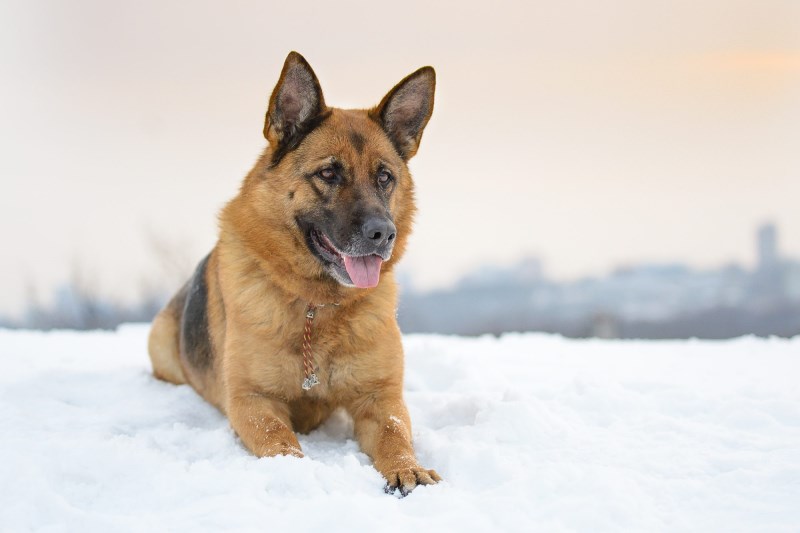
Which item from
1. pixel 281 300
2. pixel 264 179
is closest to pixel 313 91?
pixel 264 179

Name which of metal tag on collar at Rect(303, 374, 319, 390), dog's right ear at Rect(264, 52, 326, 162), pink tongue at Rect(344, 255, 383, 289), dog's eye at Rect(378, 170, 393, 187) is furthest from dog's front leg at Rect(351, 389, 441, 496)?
dog's right ear at Rect(264, 52, 326, 162)

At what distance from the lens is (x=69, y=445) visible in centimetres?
374

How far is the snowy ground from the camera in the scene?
3.04 metres

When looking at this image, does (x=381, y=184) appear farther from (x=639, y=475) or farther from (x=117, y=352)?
(x=117, y=352)

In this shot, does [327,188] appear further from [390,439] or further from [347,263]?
[390,439]

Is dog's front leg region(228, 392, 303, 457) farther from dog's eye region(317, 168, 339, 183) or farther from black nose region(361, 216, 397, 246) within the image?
dog's eye region(317, 168, 339, 183)

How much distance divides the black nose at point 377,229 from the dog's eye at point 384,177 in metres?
0.48

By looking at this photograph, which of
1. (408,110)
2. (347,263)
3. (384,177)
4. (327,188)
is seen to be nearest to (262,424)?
(347,263)

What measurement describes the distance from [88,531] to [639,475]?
101 inches

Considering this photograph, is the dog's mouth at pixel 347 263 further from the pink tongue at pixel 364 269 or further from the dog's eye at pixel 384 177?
the dog's eye at pixel 384 177

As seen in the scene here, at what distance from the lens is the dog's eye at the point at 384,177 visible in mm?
4625

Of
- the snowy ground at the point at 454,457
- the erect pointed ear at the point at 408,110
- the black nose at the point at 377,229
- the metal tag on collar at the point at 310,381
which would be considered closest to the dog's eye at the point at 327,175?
the black nose at the point at 377,229

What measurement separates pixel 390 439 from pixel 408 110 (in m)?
2.29

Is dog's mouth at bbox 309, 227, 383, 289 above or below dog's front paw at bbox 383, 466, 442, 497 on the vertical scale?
above
